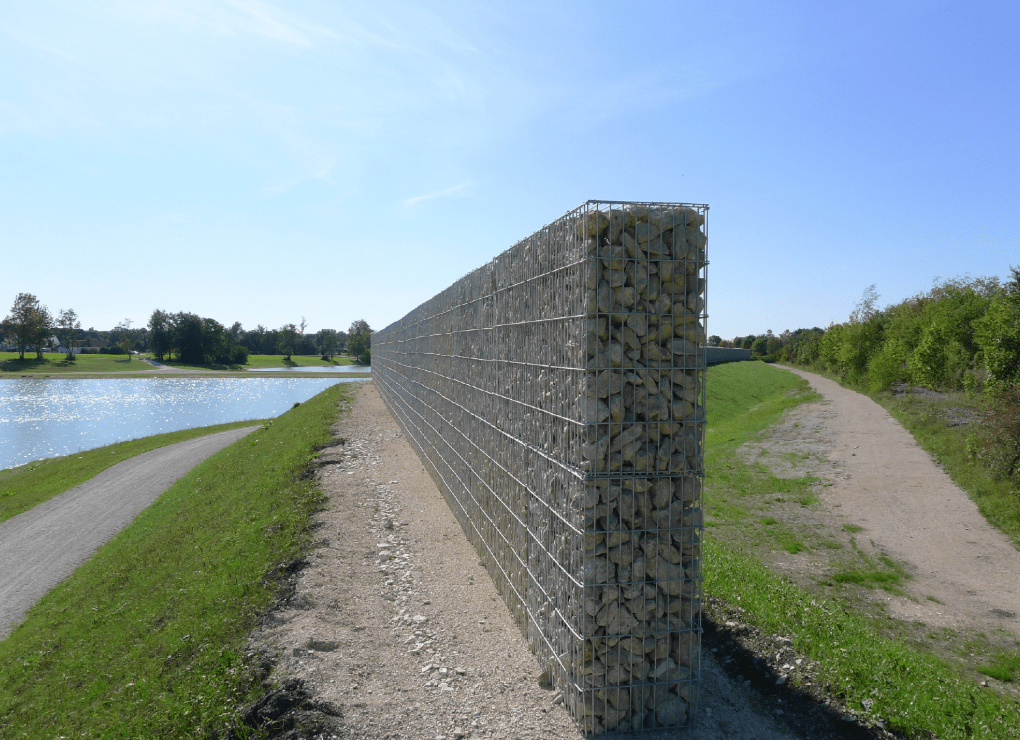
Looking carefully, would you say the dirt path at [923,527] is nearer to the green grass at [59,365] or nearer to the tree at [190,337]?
the green grass at [59,365]

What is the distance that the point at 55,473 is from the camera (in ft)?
70.8

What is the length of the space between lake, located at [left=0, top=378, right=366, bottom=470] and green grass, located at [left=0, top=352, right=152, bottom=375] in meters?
10.2

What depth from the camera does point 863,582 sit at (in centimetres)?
957

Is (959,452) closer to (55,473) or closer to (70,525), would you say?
(70,525)

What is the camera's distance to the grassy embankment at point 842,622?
15.7 ft

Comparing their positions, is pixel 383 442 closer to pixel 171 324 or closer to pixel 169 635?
pixel 169 635

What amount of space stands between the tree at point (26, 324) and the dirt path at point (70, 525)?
82.7 meters

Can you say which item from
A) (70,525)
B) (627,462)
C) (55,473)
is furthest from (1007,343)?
(55,473)

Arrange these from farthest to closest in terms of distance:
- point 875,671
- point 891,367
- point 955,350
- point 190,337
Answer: point 190,337 → point 891,367 → point 955,350 → point 875,671

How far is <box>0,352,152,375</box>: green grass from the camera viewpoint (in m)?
77.3

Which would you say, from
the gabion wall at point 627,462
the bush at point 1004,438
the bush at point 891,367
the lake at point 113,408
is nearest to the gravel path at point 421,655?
the gabion wall at point 627,462

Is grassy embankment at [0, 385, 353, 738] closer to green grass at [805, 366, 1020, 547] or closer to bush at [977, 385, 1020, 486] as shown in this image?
green grass at [805, 366, 1020, 547]

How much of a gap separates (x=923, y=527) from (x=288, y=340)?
127 metres

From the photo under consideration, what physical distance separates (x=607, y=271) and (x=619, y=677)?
3.01m
